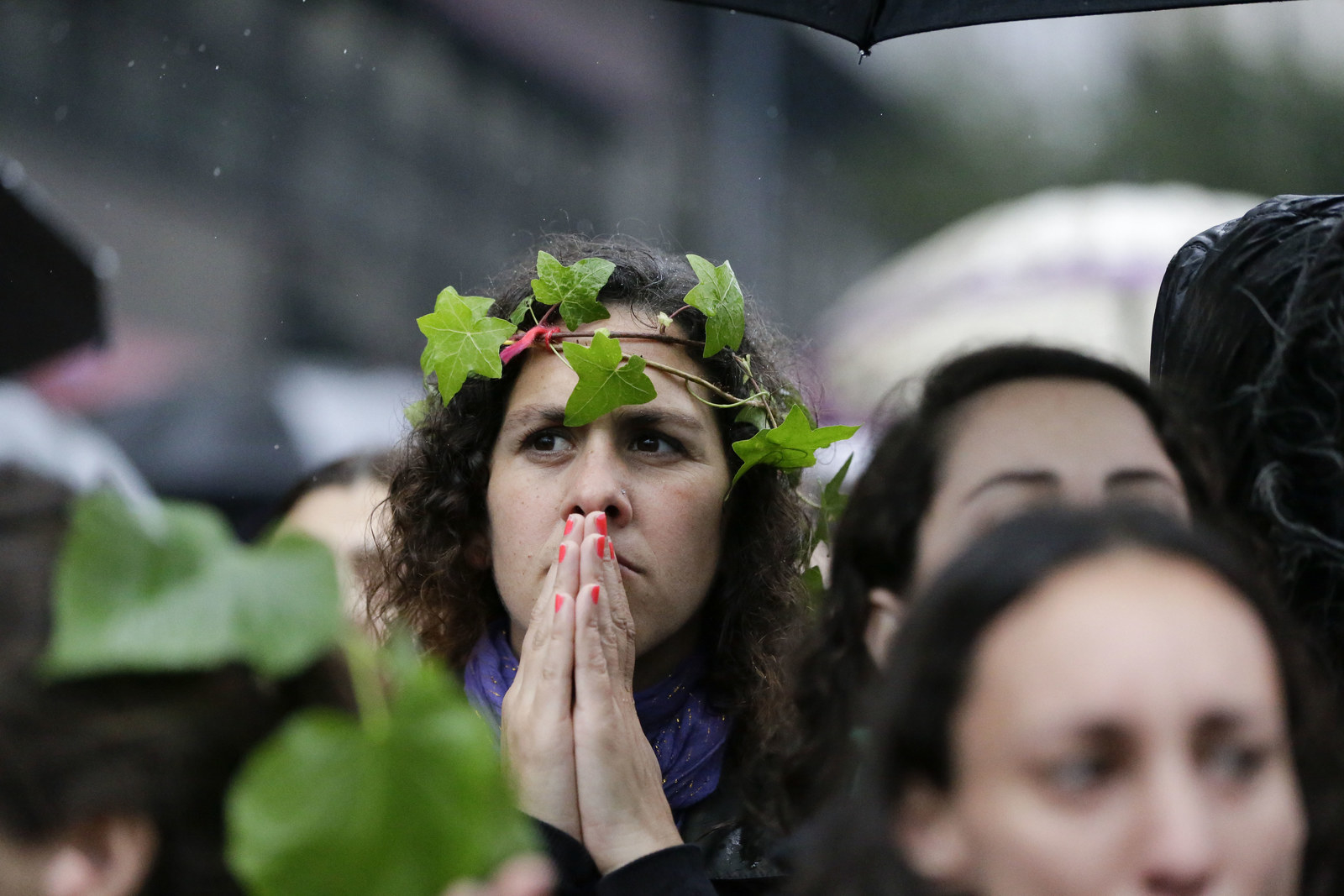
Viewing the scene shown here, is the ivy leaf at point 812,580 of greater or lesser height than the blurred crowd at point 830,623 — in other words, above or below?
below

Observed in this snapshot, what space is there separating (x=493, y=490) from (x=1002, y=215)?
346 inches

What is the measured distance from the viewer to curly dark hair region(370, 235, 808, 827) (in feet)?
8.58

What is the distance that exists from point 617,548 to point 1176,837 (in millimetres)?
1304

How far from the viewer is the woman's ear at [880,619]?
1633 mm

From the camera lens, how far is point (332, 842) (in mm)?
1102

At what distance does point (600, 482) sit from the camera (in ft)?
7.77

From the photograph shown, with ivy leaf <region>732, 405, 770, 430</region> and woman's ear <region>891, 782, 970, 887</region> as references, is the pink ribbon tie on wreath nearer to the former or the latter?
ivy leaf <region>732, 405, 770, 430</region>

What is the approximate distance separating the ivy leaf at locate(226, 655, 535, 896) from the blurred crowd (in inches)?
1.0

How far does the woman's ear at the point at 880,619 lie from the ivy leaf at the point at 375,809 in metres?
0.64

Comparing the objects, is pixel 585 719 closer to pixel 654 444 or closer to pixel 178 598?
pixel 654 444

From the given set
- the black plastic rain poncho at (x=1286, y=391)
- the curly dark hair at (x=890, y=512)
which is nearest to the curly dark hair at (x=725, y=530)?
the curly dark hair at (x=890, y=512)

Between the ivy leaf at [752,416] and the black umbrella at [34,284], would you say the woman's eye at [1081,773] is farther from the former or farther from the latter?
the black umbrella at [34,284]

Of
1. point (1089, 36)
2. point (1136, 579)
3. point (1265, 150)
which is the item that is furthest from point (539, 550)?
point (1265, 150)

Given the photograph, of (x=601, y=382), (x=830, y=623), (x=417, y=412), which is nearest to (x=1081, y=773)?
(x=830, y=623)
